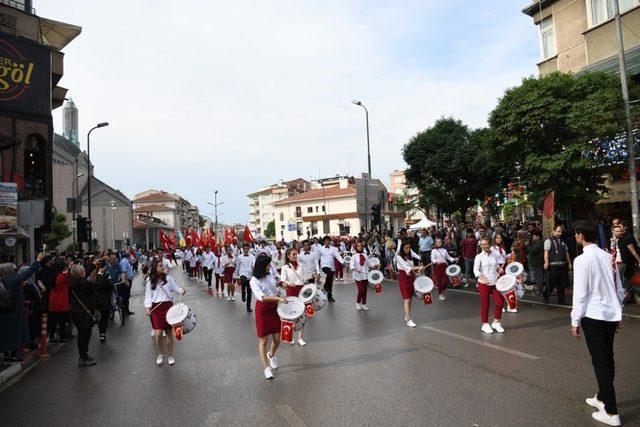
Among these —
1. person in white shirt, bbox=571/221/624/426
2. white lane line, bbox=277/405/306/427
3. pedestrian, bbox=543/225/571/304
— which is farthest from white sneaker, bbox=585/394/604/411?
pedestrian, bbox=543/225/571/304

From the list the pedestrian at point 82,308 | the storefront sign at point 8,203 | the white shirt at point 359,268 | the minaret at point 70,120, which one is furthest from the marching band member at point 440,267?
the minaret at point 70,120

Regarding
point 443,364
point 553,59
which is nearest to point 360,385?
point 443,364

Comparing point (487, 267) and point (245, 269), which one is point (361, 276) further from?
point (245, 269)

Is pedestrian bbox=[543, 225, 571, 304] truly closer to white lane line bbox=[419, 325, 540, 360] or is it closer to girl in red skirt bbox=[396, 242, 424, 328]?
girl in red skirt bbox=[396, 242, 424, 328]

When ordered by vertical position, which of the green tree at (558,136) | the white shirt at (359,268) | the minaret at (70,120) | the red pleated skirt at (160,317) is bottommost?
the red pleated skirt at (160,317)

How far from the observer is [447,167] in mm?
37250

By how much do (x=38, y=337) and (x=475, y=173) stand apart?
31880 millimetres

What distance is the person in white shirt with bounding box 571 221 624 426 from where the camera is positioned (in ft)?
15.5

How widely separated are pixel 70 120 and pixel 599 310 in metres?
93.3

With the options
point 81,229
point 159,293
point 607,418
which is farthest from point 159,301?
point 81,229

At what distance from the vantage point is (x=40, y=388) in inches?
284

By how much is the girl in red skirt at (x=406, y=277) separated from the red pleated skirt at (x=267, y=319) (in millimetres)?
3874

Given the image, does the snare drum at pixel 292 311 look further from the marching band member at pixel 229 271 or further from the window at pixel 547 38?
the window at pixel 547 38

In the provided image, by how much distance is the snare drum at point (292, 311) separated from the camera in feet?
23.1
